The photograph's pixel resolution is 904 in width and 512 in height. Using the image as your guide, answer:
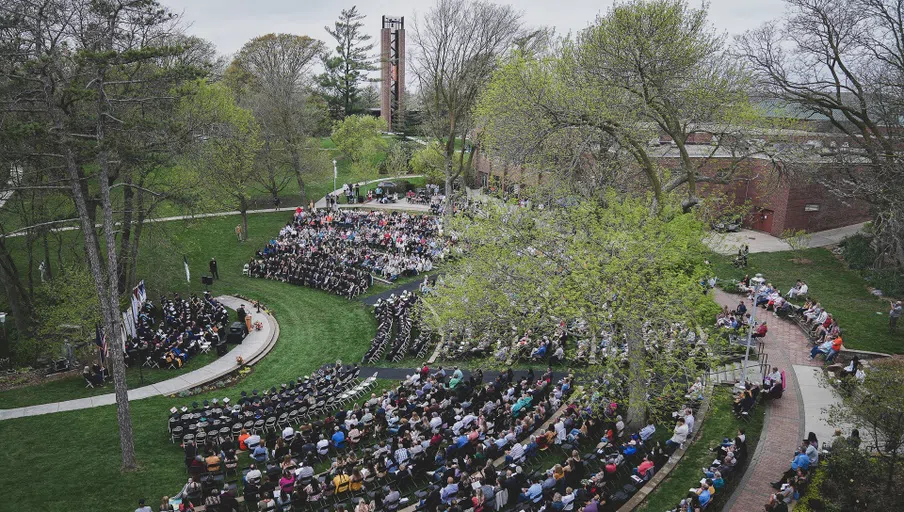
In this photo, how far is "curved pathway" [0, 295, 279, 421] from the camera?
1873 cm

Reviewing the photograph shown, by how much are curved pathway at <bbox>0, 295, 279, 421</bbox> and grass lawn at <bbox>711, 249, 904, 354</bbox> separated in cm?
2382

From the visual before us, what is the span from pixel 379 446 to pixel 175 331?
45.4 ft

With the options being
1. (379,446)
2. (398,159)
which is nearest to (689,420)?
(379,446)

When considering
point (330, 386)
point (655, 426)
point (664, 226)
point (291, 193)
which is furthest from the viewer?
point (291, 193)

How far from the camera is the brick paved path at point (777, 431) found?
13422 mm

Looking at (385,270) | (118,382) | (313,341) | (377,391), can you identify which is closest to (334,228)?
(385,270)

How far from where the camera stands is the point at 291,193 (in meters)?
52.7

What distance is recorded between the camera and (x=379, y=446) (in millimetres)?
15234

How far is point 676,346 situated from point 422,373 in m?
8.90

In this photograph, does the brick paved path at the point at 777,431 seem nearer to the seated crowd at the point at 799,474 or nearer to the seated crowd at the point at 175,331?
the seated crowd at the point at 799,474

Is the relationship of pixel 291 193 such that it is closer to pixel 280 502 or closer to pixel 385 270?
pixel 385 270

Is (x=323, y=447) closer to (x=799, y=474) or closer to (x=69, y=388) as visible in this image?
(x=799, y=474)

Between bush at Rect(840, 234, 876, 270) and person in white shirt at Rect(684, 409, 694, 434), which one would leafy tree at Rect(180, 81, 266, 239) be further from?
bush at Rect(840, 234, 876, 270)

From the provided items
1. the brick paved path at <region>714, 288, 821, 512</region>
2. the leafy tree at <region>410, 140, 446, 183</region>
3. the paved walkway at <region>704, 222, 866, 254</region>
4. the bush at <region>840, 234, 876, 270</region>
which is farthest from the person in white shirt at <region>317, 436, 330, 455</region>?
the leafy tree at <region>410, 140, 446, 183</region>
